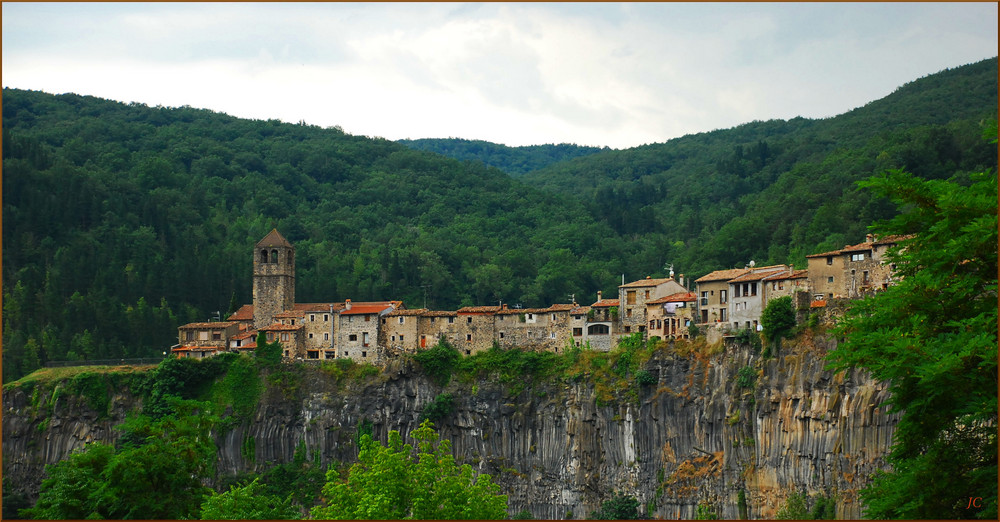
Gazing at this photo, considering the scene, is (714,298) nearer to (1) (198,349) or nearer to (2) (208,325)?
(1) (198,349)

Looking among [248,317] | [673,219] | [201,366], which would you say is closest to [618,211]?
[673,219]

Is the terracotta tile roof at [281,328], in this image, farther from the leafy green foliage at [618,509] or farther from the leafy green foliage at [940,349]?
the leafy green foliage at [940,349]

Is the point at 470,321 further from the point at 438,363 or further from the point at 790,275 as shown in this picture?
the point at 790,275

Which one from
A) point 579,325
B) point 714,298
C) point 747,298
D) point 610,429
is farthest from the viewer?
point 579,325

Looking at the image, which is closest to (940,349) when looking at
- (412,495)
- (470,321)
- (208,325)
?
(412,495)

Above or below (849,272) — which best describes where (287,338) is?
below

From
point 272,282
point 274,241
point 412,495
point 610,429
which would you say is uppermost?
point 274,241

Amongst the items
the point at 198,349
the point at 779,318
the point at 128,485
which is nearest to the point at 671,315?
the point at 779,318

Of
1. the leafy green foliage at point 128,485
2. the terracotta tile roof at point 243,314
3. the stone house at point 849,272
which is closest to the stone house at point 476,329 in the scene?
the terracotta tile roof at point 243,314

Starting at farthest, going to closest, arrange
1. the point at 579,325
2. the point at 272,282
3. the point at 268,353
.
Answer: the point at 272,282
the point at 268,353
the point at 579,325

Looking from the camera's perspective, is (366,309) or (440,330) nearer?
(440,330)
